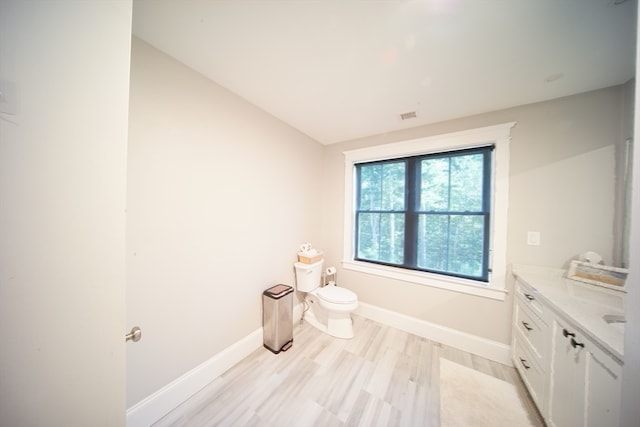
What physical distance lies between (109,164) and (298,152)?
2041mm

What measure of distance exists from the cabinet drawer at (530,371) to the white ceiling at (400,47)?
2.03m

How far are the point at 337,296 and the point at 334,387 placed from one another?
2.62ft

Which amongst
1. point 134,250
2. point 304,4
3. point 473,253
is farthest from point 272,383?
point 304,4

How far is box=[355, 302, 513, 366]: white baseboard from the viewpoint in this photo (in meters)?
1.87

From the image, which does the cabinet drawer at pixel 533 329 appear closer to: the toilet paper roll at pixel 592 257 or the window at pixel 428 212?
the window at pixel 428 212

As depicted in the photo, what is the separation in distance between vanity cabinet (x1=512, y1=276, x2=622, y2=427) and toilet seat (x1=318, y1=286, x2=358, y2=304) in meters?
1.37

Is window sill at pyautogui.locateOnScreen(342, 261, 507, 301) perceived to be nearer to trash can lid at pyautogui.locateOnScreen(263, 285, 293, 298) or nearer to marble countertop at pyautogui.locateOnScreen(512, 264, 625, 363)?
marble countertop at pyautogui.locateOnScreen(512, 264, 625, 363)

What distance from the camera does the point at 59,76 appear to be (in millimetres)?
449

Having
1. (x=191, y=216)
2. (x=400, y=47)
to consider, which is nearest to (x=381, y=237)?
(x=400, y=47)

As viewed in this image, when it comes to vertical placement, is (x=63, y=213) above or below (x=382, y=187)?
below

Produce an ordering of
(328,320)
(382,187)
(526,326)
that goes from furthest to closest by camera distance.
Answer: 1. (382,187)
2. (328,320)
3. (526,326)

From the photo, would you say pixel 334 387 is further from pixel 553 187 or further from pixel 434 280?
pixel 553 187

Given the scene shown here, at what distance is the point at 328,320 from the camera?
227 cm

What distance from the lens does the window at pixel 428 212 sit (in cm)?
207
